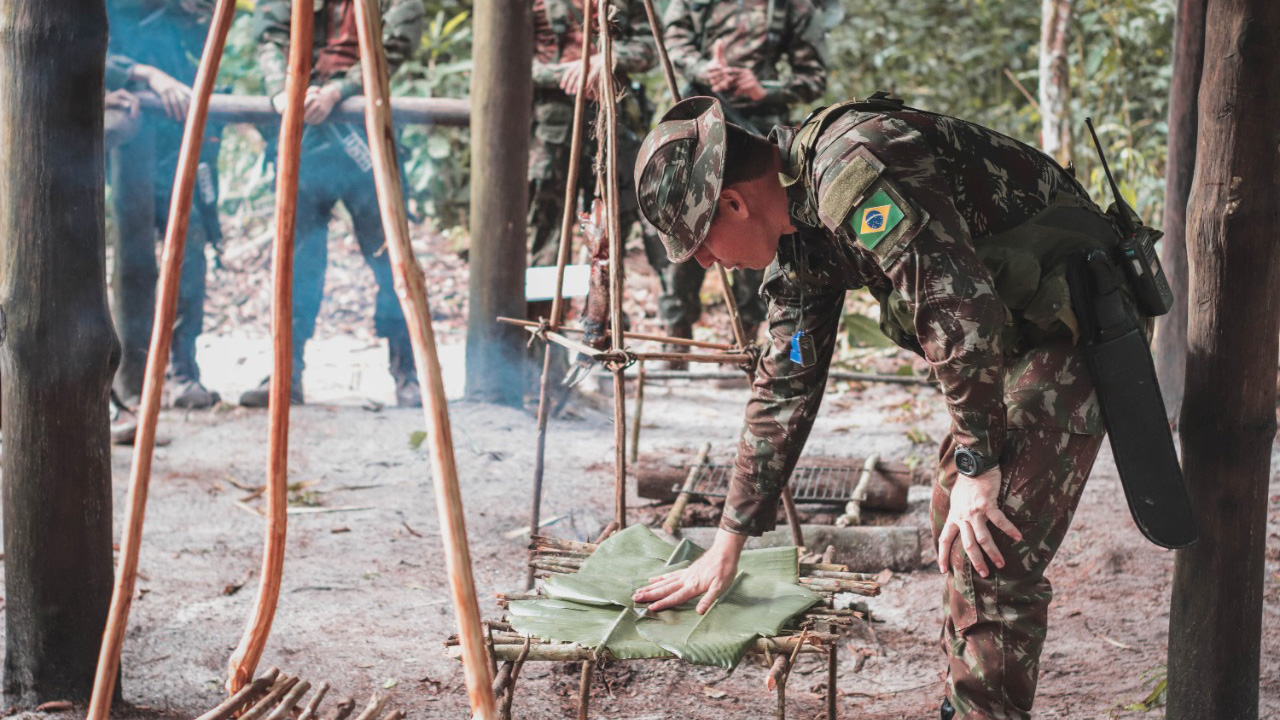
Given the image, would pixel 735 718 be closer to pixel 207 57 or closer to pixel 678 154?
pixel 678 154

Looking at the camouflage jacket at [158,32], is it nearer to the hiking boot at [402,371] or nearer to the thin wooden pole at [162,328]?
the hiking boot at [402,371]

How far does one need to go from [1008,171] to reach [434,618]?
2.28m

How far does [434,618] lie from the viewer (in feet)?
11.2

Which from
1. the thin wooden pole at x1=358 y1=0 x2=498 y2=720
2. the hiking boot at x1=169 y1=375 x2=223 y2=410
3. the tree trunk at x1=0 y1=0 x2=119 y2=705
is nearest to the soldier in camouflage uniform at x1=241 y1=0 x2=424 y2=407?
the hiking boot at x1=169 y1=375 x2=223 y2=410

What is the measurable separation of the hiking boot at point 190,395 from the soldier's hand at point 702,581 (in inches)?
166

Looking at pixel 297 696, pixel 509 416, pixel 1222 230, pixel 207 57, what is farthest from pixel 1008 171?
pixel 509 416

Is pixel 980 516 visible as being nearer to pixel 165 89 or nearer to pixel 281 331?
pixel 281 331

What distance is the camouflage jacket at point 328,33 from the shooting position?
549 cm

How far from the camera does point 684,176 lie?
2.08m

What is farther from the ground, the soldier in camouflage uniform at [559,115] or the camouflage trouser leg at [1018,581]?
the soldier in camouflage uniform at [559,115]

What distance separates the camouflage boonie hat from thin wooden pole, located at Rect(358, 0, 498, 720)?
2.70 feet

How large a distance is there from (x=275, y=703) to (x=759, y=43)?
16.3 feet

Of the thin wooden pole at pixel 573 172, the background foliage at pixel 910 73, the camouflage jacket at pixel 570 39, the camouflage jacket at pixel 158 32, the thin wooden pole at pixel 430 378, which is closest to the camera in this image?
the thin wooden pole at pixel 430 378

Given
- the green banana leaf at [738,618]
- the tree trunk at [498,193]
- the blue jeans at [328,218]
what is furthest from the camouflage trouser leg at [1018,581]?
the blue jeans at [328,218]
